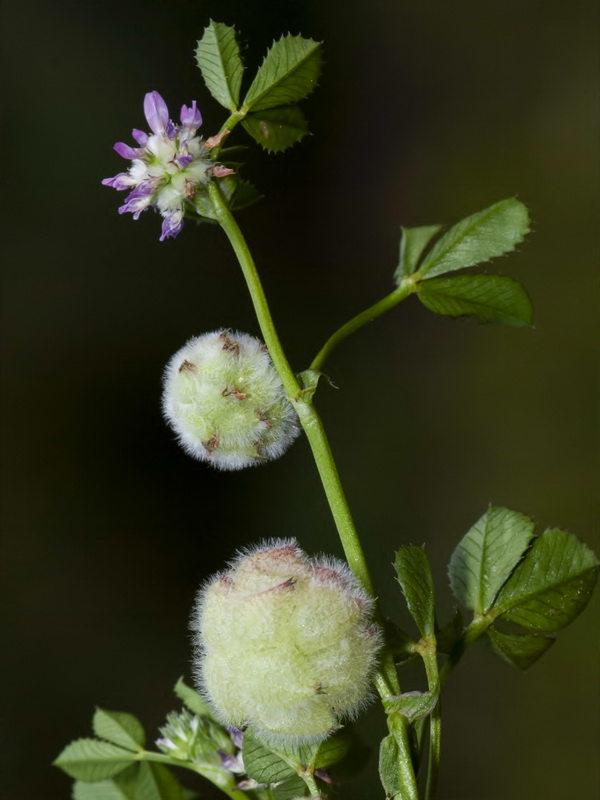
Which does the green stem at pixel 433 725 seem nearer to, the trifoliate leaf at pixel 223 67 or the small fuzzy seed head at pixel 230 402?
the small fuzzy seed head at pixel 230 402

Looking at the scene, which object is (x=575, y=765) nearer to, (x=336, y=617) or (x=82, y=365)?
(x=82, y=365)

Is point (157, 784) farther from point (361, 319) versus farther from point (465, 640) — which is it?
point (361, 319)

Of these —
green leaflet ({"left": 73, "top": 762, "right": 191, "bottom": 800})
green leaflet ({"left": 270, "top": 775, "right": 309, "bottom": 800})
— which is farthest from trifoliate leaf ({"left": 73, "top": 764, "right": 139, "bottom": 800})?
green leaflet ({"left": 270, "top": 775, "right": 309, "bottom": 800})

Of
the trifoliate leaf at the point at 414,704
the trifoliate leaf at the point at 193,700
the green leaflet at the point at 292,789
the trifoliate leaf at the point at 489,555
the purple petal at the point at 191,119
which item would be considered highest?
the purple petal at the point at 191,119

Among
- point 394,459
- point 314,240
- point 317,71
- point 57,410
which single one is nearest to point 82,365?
point 57,410

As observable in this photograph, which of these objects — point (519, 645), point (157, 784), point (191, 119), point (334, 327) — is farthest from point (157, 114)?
point (334, 327)

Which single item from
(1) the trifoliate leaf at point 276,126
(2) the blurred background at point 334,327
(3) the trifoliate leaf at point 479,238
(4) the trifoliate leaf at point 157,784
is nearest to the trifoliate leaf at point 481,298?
(3) the trifoliate leaf at point 479,238
